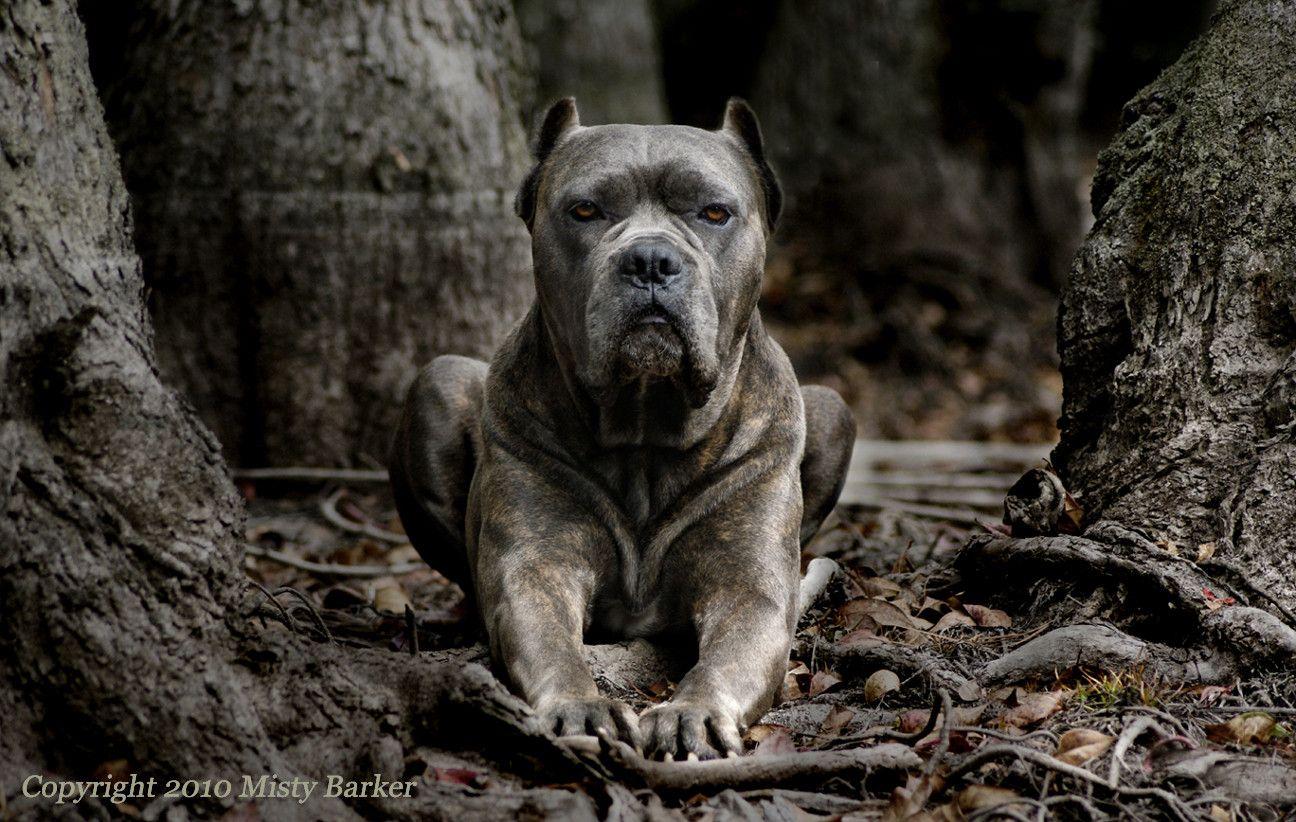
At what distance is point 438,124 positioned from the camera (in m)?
6.56

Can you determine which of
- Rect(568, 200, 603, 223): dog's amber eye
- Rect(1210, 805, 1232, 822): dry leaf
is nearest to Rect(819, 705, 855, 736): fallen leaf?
Rect(1210, 805, 1232, 822): dry leaf

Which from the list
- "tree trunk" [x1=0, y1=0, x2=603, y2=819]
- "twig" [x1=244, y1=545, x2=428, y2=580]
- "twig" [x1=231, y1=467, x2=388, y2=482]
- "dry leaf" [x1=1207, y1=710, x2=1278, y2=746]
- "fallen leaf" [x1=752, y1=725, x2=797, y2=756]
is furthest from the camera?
"twig" [x1=231, y1=467, x2=388, y2=482]

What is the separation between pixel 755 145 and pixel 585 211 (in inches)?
27.6

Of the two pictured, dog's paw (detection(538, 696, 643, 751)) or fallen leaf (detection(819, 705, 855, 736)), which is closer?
dog's paw (detection(538, 696, 643, 751))

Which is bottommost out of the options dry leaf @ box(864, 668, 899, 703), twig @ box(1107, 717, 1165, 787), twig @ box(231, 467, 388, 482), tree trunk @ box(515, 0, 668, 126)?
twig @ box(231, 467, 388, 482)

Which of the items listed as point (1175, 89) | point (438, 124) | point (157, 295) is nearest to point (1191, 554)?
point (1175, 89)

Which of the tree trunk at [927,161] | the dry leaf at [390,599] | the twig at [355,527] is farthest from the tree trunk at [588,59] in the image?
the dry leaf at [390,599]

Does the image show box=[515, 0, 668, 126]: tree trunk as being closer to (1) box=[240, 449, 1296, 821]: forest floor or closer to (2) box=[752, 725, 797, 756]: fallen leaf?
(1) box=[240, 449, 1296, 821]: forest floor

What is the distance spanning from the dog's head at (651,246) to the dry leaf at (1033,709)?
1200 mm

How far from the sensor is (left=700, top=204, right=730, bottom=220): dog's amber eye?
163 inches

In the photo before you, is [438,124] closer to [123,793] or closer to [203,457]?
[203,457]

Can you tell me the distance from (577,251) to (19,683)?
1.97 meters

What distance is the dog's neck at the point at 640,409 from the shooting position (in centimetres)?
409

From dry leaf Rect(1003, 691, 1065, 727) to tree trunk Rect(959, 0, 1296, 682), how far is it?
0.22 meters
